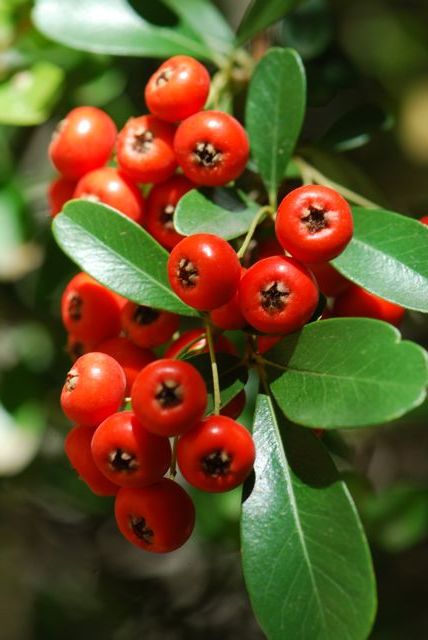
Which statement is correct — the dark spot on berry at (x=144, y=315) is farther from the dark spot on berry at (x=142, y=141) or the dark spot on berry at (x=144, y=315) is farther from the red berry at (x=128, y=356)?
the dark spot on berry at (x=142, y=141)

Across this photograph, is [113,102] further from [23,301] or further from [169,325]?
[169,325]

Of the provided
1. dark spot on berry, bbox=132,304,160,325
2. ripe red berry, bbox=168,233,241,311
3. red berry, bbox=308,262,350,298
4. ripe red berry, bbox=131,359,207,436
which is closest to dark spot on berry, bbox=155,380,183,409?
ripe red berry, bbox=131,359,207,436

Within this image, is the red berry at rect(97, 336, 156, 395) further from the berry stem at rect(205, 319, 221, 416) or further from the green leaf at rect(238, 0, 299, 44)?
the green leaf at rect(238, 0, 299, 44)

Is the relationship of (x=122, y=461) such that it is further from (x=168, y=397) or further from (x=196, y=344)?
(x=196, y=344)

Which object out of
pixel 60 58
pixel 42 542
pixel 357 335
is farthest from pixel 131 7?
pixel 42 542

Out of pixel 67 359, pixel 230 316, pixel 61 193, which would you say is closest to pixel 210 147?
pixel 230 316

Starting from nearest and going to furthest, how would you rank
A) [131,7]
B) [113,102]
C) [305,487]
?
[305,487]
[131,7]
[113,102]

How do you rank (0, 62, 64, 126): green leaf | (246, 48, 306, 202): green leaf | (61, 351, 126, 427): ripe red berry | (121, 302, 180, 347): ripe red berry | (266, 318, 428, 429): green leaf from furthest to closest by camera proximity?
(0, 62, 64, 126): green leaf
(246, 48, 306, 202): green leaf
(121, 302, 180, 347): ripe red berry
(61, 351, 126, 427): ripe red berry
(266, 318, 428, 429): green leaf
